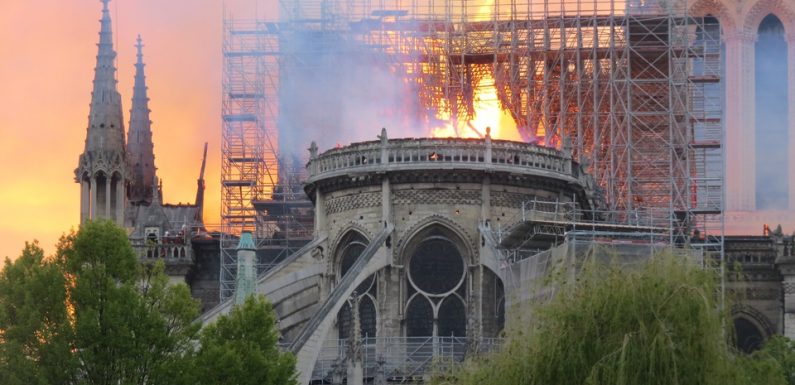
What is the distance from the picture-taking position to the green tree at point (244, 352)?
61.7 m

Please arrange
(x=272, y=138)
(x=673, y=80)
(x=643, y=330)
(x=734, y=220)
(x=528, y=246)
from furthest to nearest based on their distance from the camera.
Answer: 1. (x=734, y=220)
2. (x=272, y=138)
3. (x=673, y=80)
4. (x=528, y=246)
5. (x=643, y=330)

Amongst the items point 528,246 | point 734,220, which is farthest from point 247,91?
point 734,220

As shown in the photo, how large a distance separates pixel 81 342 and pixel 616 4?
151 ft

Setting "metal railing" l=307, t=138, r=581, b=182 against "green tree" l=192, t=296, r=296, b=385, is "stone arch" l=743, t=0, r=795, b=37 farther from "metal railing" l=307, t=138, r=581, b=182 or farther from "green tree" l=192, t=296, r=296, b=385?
"green tree" l=192, t=296, r=296, b=385

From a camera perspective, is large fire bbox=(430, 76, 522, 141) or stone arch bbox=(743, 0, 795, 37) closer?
large fire bbox=(430, 76, 522, 141)

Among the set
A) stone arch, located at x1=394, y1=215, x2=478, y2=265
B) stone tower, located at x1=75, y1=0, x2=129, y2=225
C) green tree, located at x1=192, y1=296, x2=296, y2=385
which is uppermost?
stone tower, located at x1=75, y1=0, x2=129, y2=225

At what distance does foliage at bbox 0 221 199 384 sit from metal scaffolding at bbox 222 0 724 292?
28.0 m

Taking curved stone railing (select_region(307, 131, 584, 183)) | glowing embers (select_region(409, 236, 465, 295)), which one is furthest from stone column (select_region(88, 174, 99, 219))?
glowing embers (select_region(409, 236, 465, 295))

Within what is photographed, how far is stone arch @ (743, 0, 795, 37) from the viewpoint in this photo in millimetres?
121500

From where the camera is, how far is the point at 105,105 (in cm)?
10512

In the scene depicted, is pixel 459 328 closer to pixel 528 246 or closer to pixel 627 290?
pixel 528 246

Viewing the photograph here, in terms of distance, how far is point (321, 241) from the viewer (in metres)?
81.7

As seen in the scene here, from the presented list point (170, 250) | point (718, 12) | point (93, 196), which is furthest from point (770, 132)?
point (170, 250)

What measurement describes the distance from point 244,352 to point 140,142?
Result: 169 feet
